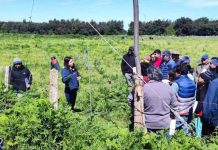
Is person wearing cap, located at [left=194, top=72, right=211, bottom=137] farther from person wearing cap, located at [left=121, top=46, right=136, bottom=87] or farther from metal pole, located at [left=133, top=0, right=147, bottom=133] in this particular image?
person wearing cap, located at [left=121, top=46, right=136, bottom=87]

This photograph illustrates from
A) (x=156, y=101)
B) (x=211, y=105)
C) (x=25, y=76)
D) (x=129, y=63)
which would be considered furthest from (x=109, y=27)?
(x=156, y=101)

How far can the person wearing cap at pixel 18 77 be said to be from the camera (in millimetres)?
9969

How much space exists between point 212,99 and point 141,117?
1.45 metres

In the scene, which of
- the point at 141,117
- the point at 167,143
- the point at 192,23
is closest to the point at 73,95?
the point at 141,117

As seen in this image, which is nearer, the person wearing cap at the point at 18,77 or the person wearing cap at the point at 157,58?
the person wearing cap at the point at 18,77

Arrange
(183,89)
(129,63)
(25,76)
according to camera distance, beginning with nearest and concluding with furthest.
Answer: (183,89) < (25,76) < (129,63)

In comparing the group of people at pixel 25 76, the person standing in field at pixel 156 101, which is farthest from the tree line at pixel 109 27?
the person standing in field at pixel 156 101

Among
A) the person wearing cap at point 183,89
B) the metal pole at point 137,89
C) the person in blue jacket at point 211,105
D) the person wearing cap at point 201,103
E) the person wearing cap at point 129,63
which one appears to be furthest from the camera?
the person wearing cap at point 129,63

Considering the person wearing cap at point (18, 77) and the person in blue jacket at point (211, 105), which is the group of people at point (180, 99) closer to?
the person in blue jacket at point (211, 105)

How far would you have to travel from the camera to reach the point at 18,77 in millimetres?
9977

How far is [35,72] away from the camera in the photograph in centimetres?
2058

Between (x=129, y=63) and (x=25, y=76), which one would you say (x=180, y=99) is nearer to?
(x=25, y=76)

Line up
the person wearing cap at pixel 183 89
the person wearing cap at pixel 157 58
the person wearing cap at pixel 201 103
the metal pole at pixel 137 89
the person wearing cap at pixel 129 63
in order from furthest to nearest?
the person wearing cap at pixel 129 63 → the person wearing cap at pixel 157 58 → the person wearing cap at pixel 201 103 → the person wearing cap at pixel 183 89 → the metal pole at pixel 137 89

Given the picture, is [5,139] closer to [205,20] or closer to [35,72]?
[35,72]
